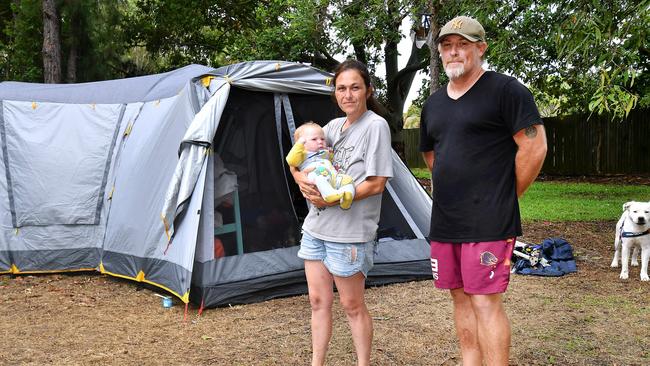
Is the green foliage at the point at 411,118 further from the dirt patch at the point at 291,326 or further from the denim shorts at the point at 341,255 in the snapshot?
the denim shorts at the point at 341,255

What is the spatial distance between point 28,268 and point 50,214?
1.81ft

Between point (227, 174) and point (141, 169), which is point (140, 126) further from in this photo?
point (227, 174)

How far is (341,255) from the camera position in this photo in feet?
9.42

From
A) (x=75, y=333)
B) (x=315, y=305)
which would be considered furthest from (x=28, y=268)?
(x=315, y=305)

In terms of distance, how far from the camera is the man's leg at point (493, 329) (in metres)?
2.55

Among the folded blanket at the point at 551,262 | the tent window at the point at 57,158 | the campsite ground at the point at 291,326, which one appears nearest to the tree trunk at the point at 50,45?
the tent window at the point at 57,158

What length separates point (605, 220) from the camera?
9047 mm

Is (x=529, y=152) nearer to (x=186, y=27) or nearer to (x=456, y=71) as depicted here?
(x=456, y=71)

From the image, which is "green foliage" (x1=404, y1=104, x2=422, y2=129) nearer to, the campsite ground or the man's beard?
the campsite ground

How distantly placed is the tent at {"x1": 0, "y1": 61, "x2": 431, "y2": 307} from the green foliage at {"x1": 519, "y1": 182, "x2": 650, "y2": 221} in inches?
182

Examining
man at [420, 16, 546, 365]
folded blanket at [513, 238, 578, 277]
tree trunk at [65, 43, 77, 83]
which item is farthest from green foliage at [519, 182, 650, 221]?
tree trunk at [65, 43, 77, 83]

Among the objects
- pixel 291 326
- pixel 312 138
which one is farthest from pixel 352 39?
pixel 312 138

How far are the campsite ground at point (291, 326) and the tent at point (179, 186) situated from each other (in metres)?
0.26

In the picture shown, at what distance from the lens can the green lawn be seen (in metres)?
9.52
